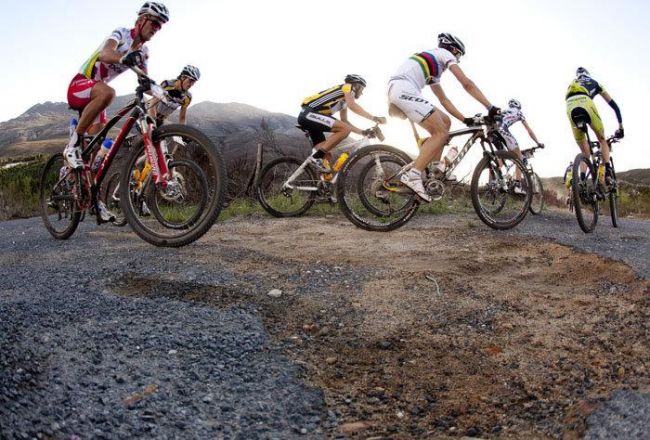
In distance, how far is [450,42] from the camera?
6.28m

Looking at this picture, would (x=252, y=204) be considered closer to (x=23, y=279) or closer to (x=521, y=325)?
(x=23, y=279)

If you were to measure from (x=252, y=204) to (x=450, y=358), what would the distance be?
300 inches

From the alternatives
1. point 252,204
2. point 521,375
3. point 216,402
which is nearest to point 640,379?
point 521,375

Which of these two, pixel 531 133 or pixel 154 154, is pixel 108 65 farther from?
pixel 531 133

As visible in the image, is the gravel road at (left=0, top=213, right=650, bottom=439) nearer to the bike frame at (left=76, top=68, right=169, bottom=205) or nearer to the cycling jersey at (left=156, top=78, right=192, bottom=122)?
the bike frame at (left=76, top=68, right=169, bottom=205)

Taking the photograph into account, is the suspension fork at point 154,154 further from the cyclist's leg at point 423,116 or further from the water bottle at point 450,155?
the water bottle at point 450,155

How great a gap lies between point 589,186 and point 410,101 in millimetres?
3054

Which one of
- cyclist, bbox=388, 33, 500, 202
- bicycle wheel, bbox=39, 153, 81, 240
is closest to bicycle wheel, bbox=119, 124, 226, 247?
bicycle wheel, bbox=39, 153, 81, 240

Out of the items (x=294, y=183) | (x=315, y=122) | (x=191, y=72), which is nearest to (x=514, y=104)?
(x=315, y=122)

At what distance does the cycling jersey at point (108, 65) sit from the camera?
4.86 meters

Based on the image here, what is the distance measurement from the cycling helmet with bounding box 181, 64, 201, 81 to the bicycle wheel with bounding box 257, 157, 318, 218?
5.33 ft

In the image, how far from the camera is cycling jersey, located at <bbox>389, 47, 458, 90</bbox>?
620 cm

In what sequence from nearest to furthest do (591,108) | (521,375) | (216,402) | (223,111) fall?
1. (216,402)
2. (521,375)
3. (591,108)
4. (223,111)

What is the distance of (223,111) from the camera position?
4097 centimetres
